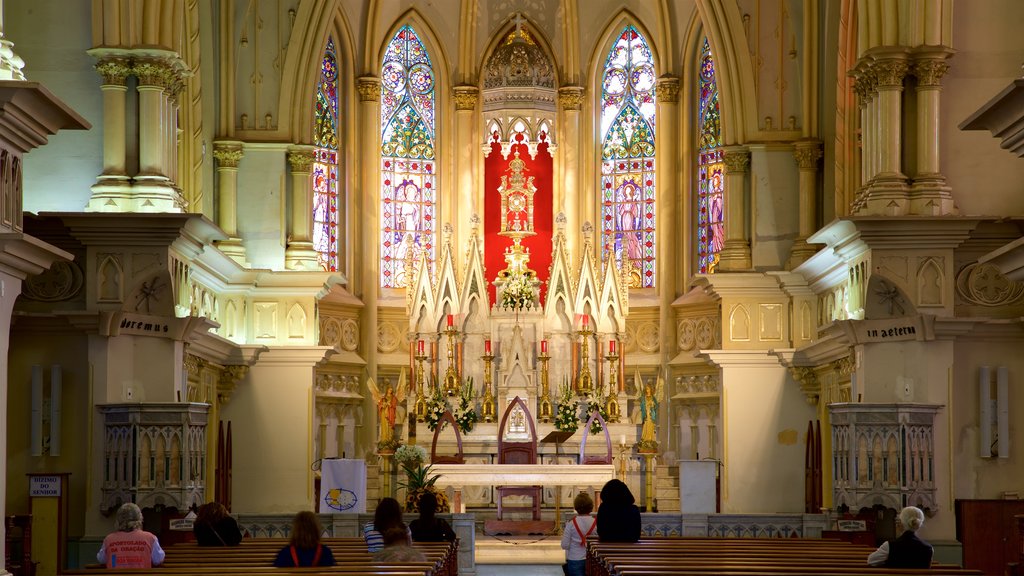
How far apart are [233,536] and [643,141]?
18.8 m

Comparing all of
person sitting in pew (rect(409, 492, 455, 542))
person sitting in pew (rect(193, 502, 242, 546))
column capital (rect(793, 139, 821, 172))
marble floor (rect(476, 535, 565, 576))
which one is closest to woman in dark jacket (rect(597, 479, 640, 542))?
person sitting in pew (rect(409, 492, 455, 542))

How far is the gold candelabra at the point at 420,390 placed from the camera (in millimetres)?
27578

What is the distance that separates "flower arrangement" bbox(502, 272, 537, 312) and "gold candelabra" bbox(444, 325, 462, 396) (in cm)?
107

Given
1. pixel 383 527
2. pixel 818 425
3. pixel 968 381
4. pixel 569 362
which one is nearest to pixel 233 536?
pixel 383 527

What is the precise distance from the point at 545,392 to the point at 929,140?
32.8 feet

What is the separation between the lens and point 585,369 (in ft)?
92.3

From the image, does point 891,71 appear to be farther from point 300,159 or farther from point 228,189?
point 228,189

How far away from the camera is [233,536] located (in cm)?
1416

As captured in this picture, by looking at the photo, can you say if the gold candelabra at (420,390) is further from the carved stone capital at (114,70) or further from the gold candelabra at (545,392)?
the carved stone capital at (114,70)

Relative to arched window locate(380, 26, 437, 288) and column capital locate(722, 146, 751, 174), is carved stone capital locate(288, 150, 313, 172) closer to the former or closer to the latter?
arched window locate(380, 26, 437, 288)

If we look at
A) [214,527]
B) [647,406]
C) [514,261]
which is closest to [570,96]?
[514,261]

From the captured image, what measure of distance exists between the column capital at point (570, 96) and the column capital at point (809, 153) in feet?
22.2

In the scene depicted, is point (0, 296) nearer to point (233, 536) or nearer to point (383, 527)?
point (233, 536)

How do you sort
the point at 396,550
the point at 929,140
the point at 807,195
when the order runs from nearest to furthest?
1. the point at 396,550
2. the point at 929,140
3. the point at 807,195
